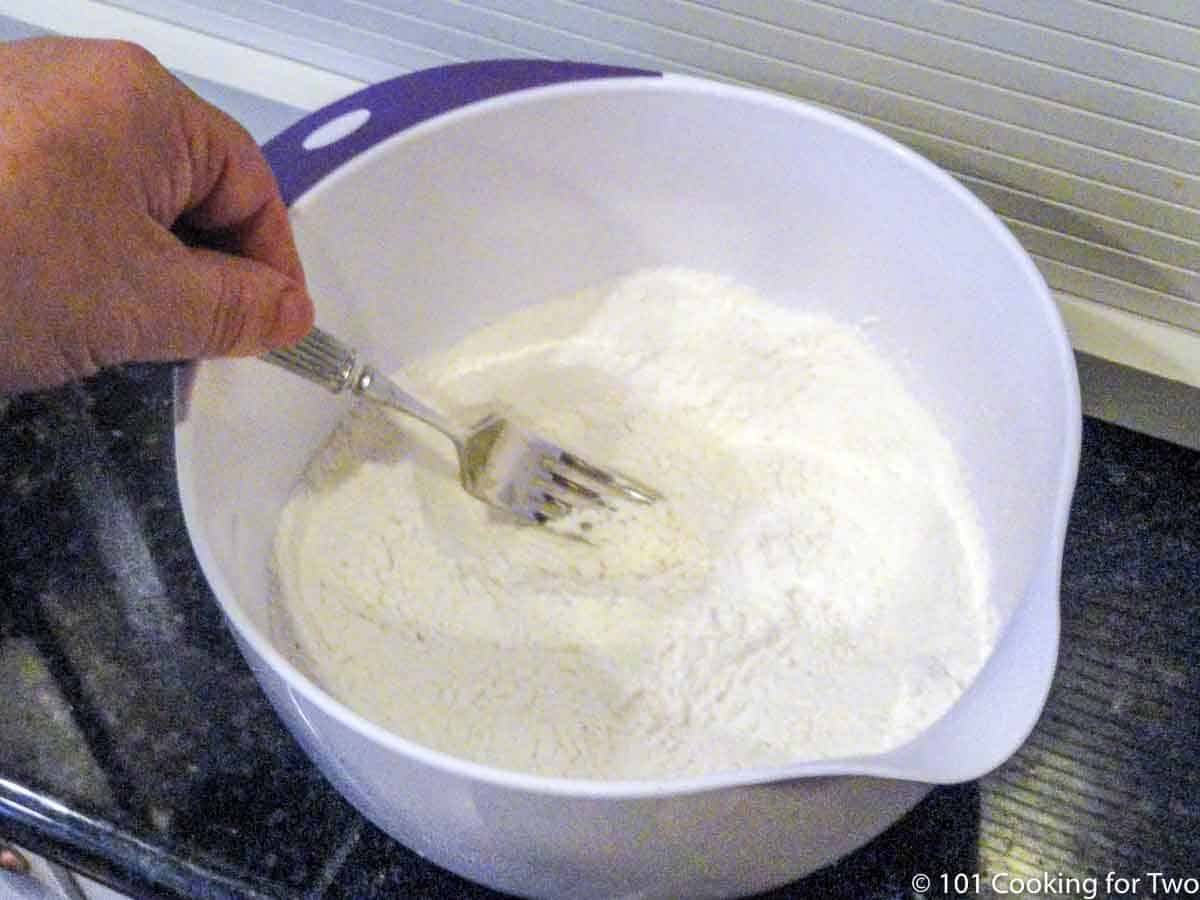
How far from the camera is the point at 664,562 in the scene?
2.04 feet

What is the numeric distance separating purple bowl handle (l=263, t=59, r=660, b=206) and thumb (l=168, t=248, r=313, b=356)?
10cm

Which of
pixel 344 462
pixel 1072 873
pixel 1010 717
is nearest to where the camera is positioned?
pixel 1010 717

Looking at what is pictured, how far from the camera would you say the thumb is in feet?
1.54

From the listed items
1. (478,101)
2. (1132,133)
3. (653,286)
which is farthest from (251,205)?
(1132,133)

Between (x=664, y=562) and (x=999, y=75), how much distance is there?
281mm

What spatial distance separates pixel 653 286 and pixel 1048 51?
0.83ft

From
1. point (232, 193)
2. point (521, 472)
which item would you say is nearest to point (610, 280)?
point (521, 472)

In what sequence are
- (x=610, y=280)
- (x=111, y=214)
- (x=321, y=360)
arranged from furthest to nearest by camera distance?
(x=610, y=280) → (x=321, y=360) → (x=111, y=214)

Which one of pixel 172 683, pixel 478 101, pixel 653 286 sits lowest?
pixel 172 683

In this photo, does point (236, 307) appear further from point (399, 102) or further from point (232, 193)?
point (399, 102)

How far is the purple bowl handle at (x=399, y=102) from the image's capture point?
0.60 m

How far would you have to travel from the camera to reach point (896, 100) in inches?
24.4

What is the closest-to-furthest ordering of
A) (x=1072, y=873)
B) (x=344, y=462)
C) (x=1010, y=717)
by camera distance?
(x=1010, y=717) → (x=1072, y=873) → (x=344, y=462)

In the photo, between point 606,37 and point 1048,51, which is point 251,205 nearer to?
point 606,37
